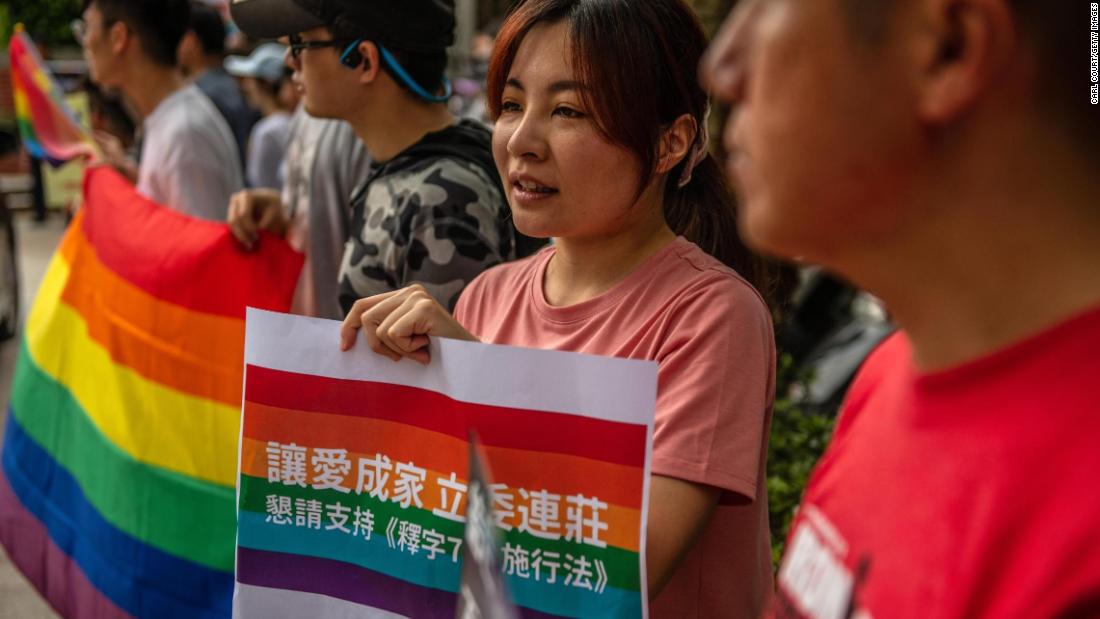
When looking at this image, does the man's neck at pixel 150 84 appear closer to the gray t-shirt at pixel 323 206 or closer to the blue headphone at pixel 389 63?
the gray t-shirt at pixel 323 206

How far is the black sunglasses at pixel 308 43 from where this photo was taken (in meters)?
2.99

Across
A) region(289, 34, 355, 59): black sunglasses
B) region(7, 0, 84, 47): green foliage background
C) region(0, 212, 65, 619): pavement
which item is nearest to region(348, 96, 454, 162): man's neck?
region(289, 34, 355, 59): black sunglasses

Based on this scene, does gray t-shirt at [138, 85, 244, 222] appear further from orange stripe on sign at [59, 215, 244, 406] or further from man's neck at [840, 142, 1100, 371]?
man's neck at [840, 142, 1100, 371]

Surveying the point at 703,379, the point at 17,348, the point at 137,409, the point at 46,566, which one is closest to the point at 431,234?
the point at 703,379

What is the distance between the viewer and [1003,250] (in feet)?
3.17

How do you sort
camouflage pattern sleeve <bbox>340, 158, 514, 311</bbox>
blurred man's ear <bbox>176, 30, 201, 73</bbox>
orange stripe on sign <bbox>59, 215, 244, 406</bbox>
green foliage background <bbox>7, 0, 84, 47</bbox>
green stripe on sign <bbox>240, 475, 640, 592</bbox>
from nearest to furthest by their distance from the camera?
green stripe on sign <bbox>240, 475, 640, 592</bbox> < camouflage pattern sleeve <bbox>340, 158, 514, 311</bbox> < orange stripe on sign <bbox>59, 215, 244, 406</bbox> < blurred man's ear <bbox>176, 30, 201, 73</bbox> < green foliage background <bbox>7, 0, 84, 47</bbox>

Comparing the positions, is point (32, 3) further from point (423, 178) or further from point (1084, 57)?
point (1084, 57)

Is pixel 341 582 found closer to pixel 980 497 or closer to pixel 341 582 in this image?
pixel 341 582

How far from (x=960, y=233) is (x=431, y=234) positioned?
5.79ft

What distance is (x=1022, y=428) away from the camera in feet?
3.11

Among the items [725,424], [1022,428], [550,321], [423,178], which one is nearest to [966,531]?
[1022,428]

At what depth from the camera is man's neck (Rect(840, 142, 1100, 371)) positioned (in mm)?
945

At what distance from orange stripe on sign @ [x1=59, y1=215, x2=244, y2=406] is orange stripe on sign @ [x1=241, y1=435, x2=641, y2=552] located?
118 centimetres

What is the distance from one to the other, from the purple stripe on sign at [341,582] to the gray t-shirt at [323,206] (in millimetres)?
1198
